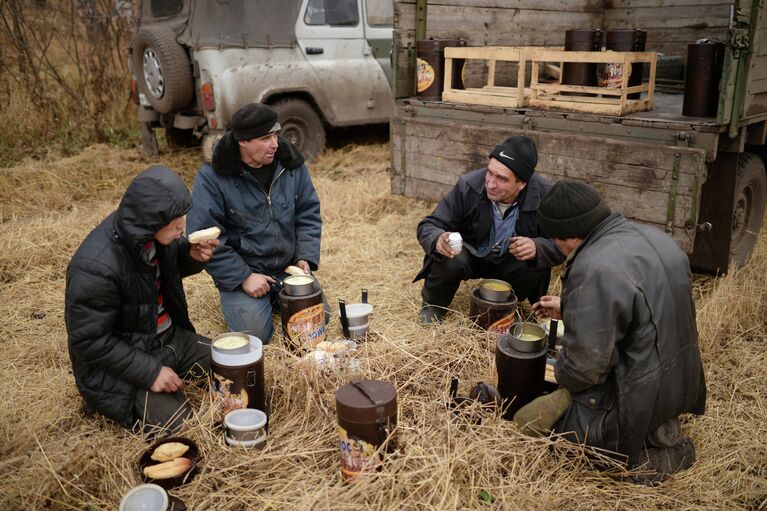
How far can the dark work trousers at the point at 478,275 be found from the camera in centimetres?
438

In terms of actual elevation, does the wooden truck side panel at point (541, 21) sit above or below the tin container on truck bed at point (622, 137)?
above

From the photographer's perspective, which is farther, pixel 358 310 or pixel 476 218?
pixel 476 218

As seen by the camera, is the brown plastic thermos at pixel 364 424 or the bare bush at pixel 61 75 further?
the bare bush at pixel 61 75

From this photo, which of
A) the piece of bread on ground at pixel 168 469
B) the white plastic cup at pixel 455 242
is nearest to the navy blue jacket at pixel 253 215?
the white plastic cup at pixel 455 242

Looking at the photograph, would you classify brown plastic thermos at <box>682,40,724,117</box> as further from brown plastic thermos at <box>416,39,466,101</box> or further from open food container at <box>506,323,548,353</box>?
open food container at <box>506,323,548,353</box>

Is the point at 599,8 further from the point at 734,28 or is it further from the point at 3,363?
the point at 3,363

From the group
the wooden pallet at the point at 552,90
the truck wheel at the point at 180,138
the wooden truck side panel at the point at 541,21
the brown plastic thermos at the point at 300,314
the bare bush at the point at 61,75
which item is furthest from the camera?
the bare bush at the point at 61,75

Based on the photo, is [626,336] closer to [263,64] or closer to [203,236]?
[203,236]

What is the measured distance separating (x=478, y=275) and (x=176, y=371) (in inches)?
81.5

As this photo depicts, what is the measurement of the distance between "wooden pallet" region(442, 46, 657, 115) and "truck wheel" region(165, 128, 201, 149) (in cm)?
450

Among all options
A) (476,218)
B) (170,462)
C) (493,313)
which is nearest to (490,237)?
(476,218)

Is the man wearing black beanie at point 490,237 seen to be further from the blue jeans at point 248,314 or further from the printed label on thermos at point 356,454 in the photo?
the printed label on thermos at point 356,454

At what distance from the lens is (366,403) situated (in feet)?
8.77

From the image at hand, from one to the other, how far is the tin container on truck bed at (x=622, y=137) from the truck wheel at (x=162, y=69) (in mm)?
2885
